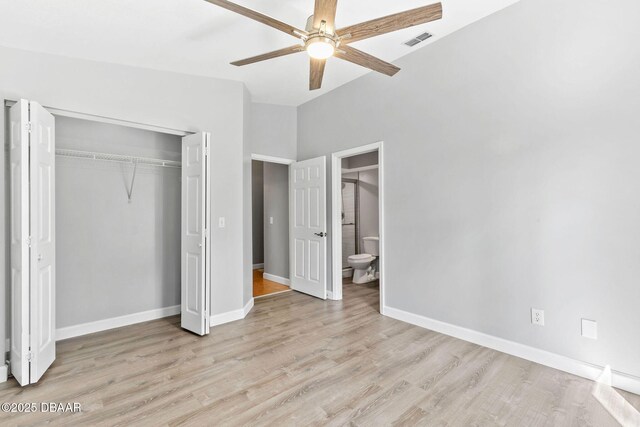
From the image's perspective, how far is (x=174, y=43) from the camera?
276 centimetres

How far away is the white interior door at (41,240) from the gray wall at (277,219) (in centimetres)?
308

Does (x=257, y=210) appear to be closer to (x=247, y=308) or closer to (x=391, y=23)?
(x=247, y=308)

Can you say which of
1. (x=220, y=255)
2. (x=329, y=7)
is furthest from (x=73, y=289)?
(x=329, y=7)

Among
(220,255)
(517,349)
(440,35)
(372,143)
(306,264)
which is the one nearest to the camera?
(517,349)

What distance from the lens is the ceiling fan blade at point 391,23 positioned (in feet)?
6.02

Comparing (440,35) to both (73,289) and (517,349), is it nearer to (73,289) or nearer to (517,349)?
(517,349)

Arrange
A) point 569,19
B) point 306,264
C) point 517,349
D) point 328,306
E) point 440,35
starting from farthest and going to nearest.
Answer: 1. point 306,264
2. point 328,306
3. point 440,35
4. point 517,349
5. point 569,19

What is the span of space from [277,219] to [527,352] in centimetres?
379

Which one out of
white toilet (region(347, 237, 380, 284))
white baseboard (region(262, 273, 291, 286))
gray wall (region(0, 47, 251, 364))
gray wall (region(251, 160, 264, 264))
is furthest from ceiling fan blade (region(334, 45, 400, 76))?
gray wall (region(251, 160, 264, 264))

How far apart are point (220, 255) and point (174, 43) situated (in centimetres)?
214

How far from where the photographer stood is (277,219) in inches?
209

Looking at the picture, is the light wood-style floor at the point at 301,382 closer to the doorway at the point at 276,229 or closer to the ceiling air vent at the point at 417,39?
the doorway at the point at 276,229

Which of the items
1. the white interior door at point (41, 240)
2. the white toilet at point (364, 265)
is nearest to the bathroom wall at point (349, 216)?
the white toilet at point (364, 265)

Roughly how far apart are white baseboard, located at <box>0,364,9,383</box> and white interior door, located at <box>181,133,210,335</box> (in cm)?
132
